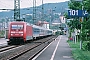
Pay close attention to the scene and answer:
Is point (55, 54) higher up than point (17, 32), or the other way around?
point (17, 32)

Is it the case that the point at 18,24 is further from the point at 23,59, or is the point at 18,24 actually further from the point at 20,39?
the point at 23,59

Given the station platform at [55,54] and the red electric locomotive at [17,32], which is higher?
Answer: the red electric locomotive at [17,32]

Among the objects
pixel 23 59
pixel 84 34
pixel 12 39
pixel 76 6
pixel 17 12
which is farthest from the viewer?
pixel 17 12

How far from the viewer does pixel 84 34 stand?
2356cm

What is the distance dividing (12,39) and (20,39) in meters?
1.10

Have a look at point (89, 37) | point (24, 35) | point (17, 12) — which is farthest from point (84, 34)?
point (17, 12)

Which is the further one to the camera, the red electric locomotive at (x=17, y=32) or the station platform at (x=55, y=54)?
the red electric locomotive at (x=17, y=32)

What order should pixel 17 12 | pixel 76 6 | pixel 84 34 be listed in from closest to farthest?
1. pixel 84 34
2. pixel 76 6
3. pixel 17 12

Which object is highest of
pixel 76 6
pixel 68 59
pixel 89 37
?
pixel 76 6

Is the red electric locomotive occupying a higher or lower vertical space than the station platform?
higher

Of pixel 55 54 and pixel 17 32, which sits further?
pixel 17 32

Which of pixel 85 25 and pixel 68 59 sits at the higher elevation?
pixel 85 25

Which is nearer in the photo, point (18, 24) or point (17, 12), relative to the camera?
point (18, 24)

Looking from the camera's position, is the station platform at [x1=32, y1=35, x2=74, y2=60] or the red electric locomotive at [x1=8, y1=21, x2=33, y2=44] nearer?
the station platform at [x1=32, y1=35, x2=74, y2=60]
